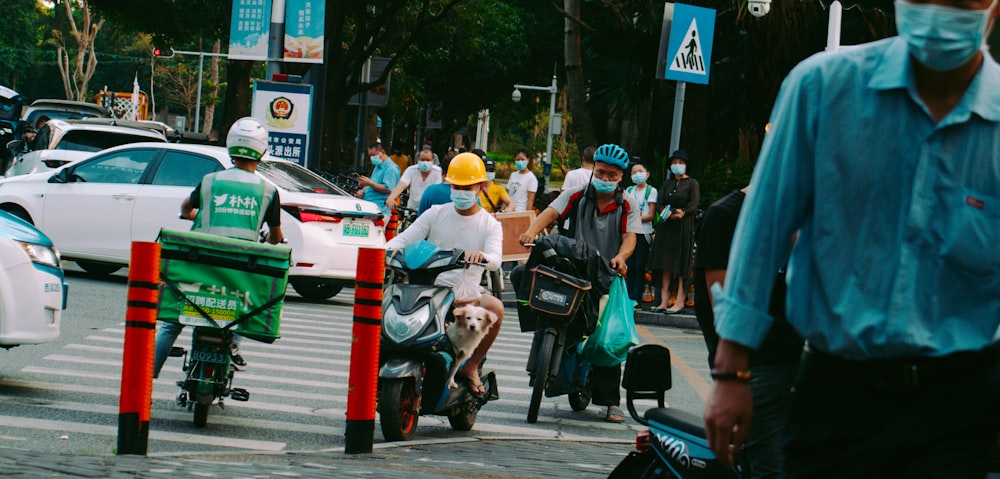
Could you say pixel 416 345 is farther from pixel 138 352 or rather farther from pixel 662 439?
pixel 662 439

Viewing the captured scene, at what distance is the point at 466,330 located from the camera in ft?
26.6

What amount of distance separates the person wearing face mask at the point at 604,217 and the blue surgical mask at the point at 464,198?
2.81 ft

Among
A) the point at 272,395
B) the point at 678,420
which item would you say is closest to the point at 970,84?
the point at 678,420

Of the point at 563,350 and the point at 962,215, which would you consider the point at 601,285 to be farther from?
the point at 962,215

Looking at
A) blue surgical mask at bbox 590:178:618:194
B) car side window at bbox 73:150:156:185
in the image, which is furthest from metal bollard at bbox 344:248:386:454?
car side window at bbox 73:150:156:185

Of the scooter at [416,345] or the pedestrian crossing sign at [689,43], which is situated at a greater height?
the pedestrian crossing sign at [689,43]

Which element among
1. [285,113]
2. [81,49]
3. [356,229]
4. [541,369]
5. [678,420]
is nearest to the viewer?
[678,420]

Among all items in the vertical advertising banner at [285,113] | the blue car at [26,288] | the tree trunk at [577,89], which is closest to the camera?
the blue car at [26,288]

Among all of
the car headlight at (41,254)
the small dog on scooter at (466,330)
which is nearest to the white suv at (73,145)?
the car headlight at (41,254)

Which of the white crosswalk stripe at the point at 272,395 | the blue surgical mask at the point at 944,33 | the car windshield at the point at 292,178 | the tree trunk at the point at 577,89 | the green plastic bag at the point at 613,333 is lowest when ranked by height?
the white crosswalk stripe at the point at 272,395

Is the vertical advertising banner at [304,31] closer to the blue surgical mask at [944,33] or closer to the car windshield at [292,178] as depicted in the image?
the car windshield at [292,178]

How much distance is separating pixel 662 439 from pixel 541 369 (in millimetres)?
4706

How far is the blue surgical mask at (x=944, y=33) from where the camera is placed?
2621 mm

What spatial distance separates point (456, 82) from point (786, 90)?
60275 millimetres
